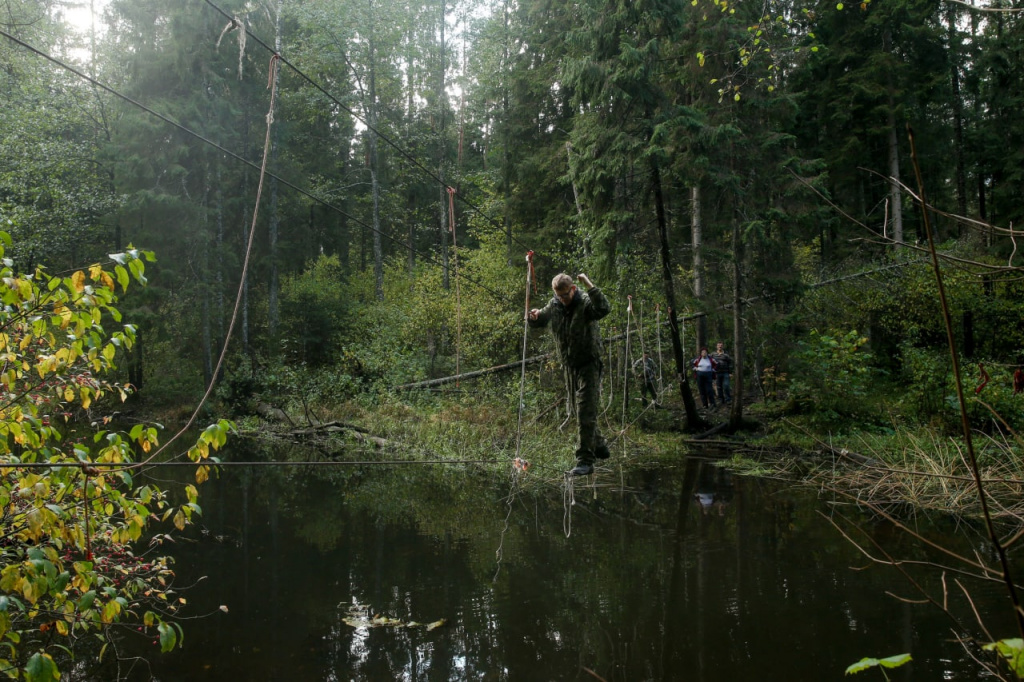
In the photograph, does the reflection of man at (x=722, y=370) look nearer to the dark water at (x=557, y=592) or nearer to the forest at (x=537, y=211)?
the forest at (x=537, y=211)

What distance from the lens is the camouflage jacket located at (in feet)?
22.2

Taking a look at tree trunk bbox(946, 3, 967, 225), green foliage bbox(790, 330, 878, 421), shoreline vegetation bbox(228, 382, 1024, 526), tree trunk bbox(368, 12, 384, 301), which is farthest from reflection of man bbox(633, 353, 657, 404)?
tree trunk bbox(368, 12, 384, 301)

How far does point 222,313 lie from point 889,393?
1996cm

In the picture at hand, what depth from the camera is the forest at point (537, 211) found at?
1379 cm

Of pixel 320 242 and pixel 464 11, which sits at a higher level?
pixel 464 11

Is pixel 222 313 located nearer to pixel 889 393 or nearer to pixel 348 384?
pixel 348 384

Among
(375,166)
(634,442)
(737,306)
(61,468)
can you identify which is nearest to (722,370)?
(737,306)

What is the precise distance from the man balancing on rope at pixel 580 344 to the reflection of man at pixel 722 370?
10151 millimetres

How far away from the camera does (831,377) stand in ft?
48.0

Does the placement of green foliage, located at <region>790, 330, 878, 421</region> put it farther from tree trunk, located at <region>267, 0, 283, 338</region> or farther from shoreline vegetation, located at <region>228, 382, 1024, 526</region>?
tree trunk, located at <region>267, 0, 283, 338</region>

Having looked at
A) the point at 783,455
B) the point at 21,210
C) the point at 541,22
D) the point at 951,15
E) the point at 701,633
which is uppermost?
the point at 951,15

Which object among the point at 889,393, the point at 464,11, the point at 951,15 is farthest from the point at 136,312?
the point at 951,15

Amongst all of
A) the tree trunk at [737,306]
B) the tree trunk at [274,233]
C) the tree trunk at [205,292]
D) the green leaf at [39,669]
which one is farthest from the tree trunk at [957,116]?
the green leaf at [39,669]

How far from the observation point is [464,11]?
2930 centimetres
